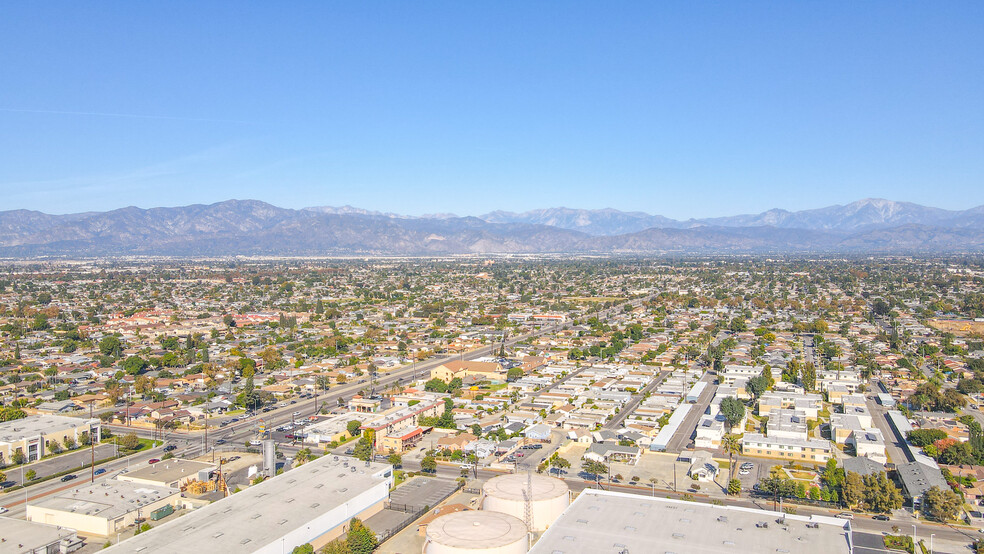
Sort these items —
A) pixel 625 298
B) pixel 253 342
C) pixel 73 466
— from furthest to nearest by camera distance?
1. pixel 625 298
2. pixel 253 342
3. pixel 73 466

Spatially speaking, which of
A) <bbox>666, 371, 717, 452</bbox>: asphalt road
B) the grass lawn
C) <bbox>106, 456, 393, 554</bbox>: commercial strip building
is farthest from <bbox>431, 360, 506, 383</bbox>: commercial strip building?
the grass lawn

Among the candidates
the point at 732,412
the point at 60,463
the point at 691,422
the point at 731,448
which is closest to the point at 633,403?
the point at 691,422

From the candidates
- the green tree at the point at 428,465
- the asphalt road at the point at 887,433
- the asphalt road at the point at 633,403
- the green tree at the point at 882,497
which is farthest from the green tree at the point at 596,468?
the asphalt road at the point at 887,433

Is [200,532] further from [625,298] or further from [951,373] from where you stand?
[625,298]

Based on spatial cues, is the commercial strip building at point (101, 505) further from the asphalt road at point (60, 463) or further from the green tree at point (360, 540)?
the green tree at point (360, 540)

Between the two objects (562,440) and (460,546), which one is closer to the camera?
(460,546)

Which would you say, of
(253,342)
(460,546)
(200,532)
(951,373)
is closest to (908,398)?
(951,373)

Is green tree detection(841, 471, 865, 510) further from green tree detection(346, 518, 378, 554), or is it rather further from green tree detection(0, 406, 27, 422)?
green tree detection(0, 406, 27, 422)

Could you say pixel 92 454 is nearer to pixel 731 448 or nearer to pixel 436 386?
pixel 436 386
